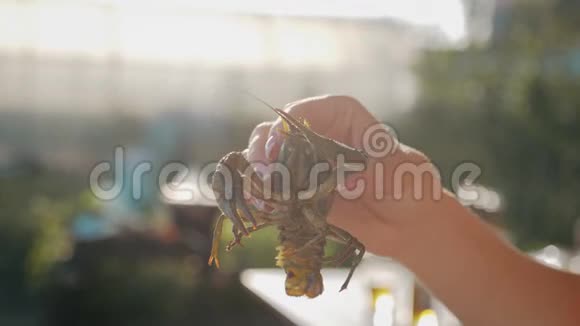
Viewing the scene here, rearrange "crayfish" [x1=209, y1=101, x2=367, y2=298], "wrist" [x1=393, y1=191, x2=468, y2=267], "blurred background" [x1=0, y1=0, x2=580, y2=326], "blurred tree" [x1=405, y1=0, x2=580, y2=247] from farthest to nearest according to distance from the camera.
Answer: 1. "blurred tree" [x1=405, y1=0, x2=580, y2=247]
2. "blurred background" [x1=0, y1=0, x2=580, y2=326]
3. "wrist" [x1=393, y1=191, x2=468, y2=267]
4. "crayfish" [x1=209, y1=101, x2=367, y2=298]

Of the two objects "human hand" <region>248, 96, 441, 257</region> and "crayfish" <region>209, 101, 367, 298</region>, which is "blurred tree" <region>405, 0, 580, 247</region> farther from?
"crayfish" <region>209, 101, 367, 298</region>

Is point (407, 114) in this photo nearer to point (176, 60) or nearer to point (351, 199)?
point (176, 60)

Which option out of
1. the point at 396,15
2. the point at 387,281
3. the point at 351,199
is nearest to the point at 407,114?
the point at 396,15

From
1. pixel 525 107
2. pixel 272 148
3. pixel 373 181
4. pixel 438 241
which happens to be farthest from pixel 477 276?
pixel 525 107

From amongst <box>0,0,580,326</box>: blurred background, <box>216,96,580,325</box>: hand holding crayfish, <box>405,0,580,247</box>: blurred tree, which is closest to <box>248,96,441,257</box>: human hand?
<box>216,96,580,325</box>: hand holding crayfish

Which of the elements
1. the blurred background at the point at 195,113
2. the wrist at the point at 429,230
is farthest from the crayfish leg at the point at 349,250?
the blurred background at the point at 195,113

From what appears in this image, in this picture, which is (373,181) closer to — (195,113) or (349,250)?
(349,250)
